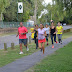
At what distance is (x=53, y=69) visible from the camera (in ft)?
25.2

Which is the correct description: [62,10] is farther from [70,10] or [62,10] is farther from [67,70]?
[67,70]

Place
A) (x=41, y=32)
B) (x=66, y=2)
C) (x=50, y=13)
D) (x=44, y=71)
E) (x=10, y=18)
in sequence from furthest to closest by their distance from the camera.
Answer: (x=50, y=13), (x=10, y=18), (x=66, y=2), (x=41, y=32), (x=44, y=71)

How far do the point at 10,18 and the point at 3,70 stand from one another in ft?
166

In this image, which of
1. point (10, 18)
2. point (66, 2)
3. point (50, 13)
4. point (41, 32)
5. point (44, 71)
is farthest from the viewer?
point (50, 13)

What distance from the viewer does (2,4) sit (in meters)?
35.7

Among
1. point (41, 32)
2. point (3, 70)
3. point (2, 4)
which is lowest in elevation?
point (3, 70)

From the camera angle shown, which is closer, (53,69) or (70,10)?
(53,69)

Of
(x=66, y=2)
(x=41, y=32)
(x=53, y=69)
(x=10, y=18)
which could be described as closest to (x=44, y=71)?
(x=53, y=69)

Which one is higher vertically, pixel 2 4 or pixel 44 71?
pixel 2 4

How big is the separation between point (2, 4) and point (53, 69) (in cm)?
2924

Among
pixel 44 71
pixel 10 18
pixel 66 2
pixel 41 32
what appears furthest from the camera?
pixel 10 18

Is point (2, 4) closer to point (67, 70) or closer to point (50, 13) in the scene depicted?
point (67, 70)

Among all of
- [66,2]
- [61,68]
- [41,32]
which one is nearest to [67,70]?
[61,68]

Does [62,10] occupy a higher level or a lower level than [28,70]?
higher
